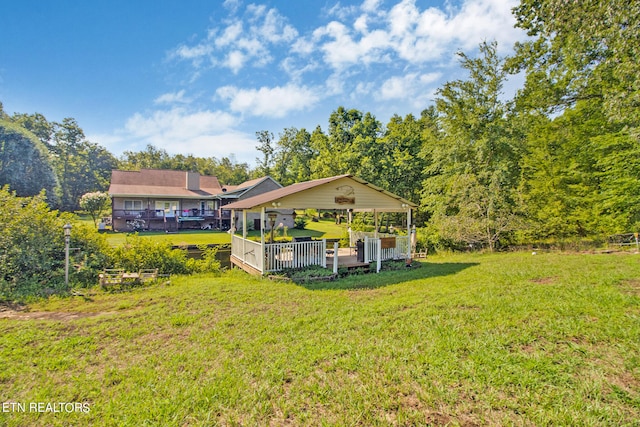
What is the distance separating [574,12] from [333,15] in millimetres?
7153

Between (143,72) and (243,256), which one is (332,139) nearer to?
(143,72)

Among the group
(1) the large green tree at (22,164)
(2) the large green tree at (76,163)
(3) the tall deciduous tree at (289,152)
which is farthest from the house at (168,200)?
(2) the large green tree at (76,163)

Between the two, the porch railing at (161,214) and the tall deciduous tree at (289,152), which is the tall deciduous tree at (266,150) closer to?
the tall deciduous tree at (289,152)

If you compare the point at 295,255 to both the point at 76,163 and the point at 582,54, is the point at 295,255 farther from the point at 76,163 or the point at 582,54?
the point at 76,163

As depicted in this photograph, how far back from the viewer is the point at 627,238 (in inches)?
531

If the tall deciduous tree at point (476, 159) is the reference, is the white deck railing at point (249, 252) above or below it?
below

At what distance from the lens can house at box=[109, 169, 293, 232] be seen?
2408cm

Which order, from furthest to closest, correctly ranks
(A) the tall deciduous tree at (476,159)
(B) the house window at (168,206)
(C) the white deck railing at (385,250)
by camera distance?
(B) the house window at (168,206), (A) the tall deciduous tree at (476,159), (C) the white deck railing at (385,250)

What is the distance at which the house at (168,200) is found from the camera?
24.1 meters

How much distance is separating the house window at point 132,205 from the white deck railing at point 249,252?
17.2 m

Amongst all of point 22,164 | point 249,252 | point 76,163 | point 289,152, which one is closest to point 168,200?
point 22,164

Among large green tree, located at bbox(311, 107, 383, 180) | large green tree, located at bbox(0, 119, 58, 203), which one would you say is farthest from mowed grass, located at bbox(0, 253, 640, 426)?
large green tree, located at bbox(0, 119, 58, 203)

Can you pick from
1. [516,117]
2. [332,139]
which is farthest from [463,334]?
[332,139]

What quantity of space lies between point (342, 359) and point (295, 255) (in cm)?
615
